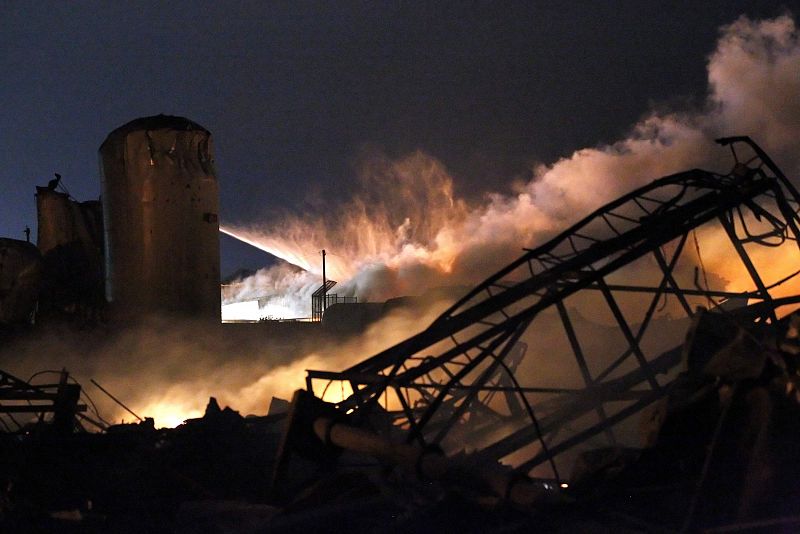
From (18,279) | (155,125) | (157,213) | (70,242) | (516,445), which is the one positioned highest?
(155,125)

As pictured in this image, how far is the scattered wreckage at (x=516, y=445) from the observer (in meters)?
7.59

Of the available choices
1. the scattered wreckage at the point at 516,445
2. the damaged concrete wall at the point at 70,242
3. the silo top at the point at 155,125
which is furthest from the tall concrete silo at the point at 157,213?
the scattered wreckage at the point at 516,445

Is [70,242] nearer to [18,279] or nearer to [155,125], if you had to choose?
[18,279]

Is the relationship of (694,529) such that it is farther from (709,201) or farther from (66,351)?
(66,351)

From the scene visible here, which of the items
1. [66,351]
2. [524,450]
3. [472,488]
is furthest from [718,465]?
[66,351]

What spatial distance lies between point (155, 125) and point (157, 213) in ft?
8.89

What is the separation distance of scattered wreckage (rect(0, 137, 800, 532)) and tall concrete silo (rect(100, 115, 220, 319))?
10289 millimetres

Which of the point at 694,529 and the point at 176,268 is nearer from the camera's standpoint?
the point at 694,529

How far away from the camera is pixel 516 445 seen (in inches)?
450

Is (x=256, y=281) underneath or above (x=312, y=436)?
above

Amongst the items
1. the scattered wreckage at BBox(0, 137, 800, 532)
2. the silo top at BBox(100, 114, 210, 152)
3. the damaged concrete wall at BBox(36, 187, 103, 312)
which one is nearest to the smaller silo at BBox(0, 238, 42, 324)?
the damaged concrete wall at BBox(36, 187, 103, 312)

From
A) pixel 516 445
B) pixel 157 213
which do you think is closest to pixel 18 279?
pixel 157 213

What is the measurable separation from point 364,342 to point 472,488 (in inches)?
790

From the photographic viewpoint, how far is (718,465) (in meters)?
7.69
